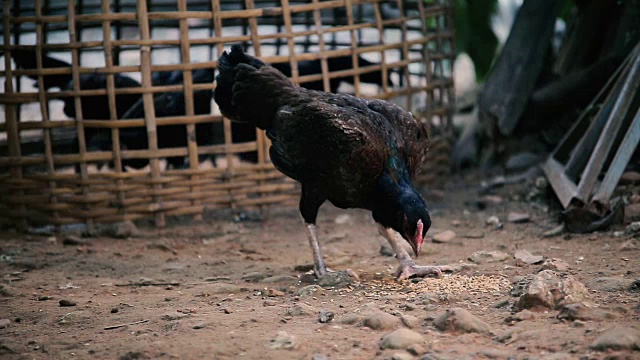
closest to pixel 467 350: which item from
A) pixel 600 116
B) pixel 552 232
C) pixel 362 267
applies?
pixel 362 267

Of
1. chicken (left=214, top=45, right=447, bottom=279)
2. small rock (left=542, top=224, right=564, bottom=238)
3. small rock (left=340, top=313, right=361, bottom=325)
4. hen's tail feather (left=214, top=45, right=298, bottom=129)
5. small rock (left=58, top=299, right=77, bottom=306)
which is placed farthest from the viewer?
small rock (left=542, top=224, right=564, bottom=238)

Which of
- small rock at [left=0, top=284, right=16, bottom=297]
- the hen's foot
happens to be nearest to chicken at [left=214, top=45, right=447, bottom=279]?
the hen's foot

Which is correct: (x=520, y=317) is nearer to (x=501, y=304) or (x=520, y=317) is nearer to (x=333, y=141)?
(x=501, y=304)

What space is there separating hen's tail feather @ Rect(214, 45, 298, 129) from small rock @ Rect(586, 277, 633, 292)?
87.7 inches

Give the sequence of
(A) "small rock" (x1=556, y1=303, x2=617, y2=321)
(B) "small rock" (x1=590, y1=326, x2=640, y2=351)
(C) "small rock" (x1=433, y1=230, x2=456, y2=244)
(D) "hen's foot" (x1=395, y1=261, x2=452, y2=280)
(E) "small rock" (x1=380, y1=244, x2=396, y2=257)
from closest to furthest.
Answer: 1. (B) "small rock" (x1=590, y1=326, x2=640, y2=351)
2. (A) "small rock" (x1=556, y1=303, x2=617, y2=321)
3. (D) "hen's foot" (x1=395, y1=261, x2=452, y2=280)
4. (E) "small rock" (x1=380, y1=244, x2=396, y2=257)
5. (C) "small rock" (x1=433, y1=230, x2=456, y2=244)

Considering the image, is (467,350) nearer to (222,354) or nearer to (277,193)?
(222,354)

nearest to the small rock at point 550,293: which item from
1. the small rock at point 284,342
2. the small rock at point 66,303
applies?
the small rock at point 284,342

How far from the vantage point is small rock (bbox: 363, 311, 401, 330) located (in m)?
3.90

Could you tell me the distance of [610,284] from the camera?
4316 mm

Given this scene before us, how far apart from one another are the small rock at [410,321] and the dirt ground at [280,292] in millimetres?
11

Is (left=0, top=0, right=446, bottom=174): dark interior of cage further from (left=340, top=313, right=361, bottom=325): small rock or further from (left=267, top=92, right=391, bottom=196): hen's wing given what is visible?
(left=340, top=313, right=361, bottom=325): small rock

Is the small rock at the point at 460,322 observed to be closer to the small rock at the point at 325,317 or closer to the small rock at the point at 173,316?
the small rock at the point at 325,317

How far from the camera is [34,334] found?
4.17m

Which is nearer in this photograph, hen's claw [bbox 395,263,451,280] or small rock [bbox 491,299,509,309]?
small rock [bbox 491,299,509,309]
